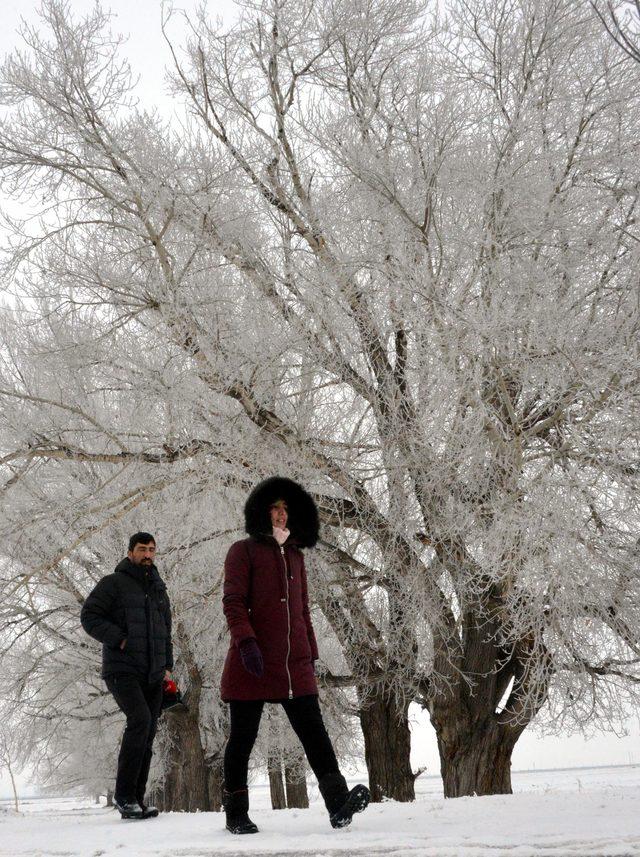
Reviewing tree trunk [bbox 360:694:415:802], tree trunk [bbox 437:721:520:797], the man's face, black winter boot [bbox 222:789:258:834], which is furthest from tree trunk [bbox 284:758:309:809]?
black winter boot [bbox 222:789:258:834]

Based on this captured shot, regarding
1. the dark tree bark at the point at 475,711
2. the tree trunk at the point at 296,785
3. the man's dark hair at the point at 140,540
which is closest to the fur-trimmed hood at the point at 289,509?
the man's dark hair at the point at 140,540

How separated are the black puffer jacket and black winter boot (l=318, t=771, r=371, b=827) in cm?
190

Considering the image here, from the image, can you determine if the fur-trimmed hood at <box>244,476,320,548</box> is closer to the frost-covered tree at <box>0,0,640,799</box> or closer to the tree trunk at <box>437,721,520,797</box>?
the frost-covered tree at <box>0,0,640,799</box>

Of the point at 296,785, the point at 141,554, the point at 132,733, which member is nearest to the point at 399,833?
the point at 132,733

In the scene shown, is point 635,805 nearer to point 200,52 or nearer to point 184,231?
point 184,231

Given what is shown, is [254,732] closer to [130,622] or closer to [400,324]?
[130,622]

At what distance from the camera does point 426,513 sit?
804 cm

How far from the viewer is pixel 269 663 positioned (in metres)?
4.50

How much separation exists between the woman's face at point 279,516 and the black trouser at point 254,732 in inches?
35.4

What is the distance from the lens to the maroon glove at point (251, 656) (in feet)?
14.2

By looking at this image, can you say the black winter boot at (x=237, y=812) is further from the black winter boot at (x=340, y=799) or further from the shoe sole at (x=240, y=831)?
the black winter boot at (x=340, y=799)

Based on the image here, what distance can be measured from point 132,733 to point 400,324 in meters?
4.37

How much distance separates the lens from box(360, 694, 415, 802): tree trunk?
10852 millimetres

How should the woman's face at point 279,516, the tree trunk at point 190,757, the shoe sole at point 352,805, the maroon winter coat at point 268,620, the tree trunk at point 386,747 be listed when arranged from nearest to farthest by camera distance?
the shoe sole at point 352,805 < the maroon winter coat at point 268,620 < the woman's face at point 279,516 < the tree trunk at point 386,747 < the tree trunk at point 190,757
